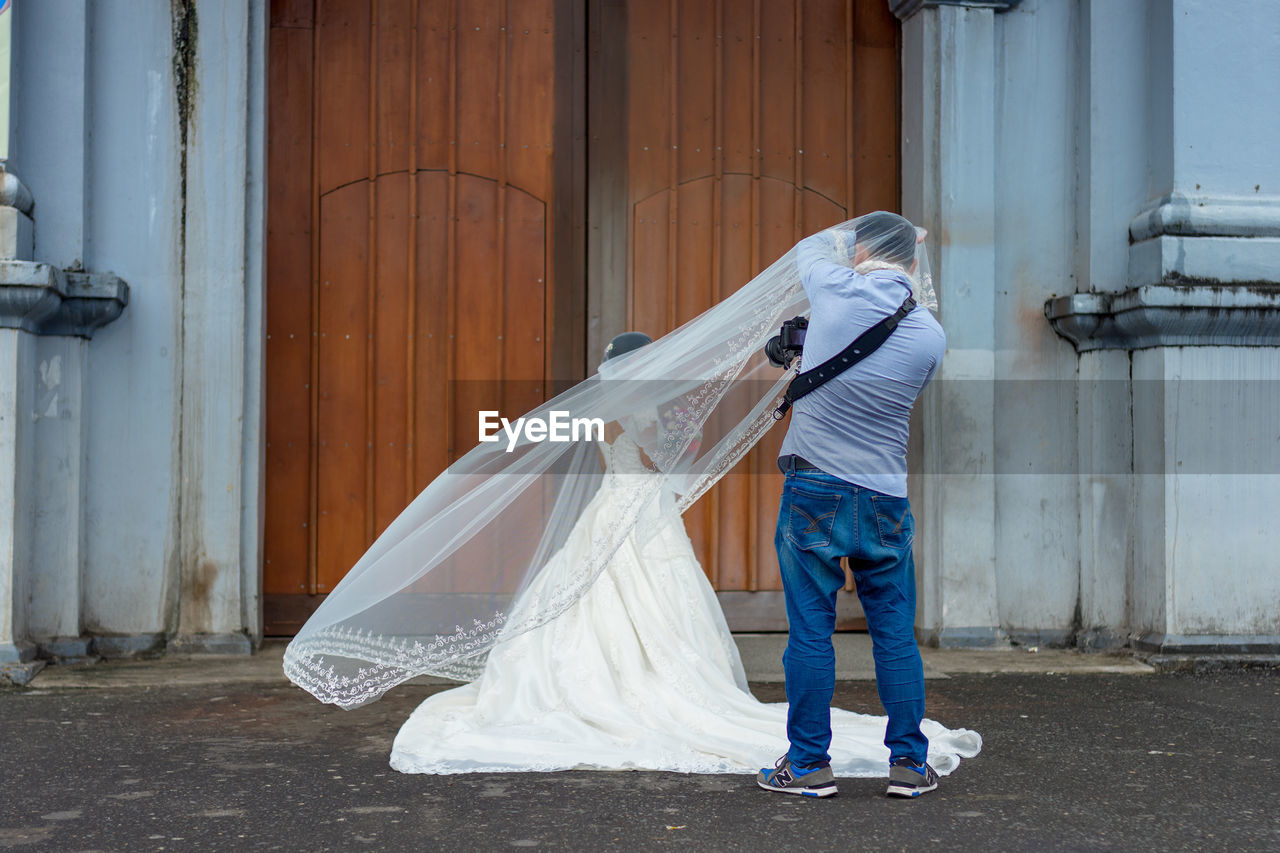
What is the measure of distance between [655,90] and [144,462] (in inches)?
130

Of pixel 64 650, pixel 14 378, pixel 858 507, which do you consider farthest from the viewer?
pixel 64 650

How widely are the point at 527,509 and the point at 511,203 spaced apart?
104 inches

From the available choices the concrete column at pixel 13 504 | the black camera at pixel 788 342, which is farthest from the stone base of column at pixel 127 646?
the black camera at pixel 788 342

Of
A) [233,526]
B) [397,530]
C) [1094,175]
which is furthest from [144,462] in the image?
[1094,175]

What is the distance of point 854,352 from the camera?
373 cm

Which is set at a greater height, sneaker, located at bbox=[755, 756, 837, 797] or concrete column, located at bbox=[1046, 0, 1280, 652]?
concrete column, located at bbox=[1046, 0, 1280, 652]

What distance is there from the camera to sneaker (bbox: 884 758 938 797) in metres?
3.62

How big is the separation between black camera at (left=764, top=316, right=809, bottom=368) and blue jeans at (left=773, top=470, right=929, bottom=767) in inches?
17.3

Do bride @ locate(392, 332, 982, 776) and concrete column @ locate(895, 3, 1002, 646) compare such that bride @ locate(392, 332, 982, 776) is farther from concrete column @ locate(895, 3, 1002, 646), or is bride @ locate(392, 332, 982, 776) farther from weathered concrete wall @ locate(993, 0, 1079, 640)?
weathered concrete wall @ locate(993, 0, 1079, 640)

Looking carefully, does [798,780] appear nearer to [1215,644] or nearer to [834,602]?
[834,602]

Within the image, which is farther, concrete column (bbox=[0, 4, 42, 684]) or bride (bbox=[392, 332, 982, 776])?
concrete column (bbox=[0, 4, 42, 684])

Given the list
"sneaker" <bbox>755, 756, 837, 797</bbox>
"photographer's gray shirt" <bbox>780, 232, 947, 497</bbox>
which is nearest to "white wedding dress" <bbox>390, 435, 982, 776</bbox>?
"sneaker" <bbox>755, 756, 837, 797</bbox>

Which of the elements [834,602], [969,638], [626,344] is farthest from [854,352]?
[969,638]

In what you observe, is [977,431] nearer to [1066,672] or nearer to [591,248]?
[1066,672]
